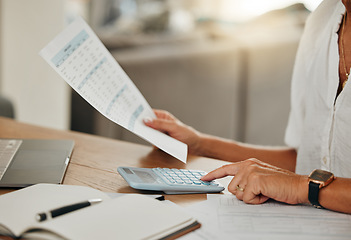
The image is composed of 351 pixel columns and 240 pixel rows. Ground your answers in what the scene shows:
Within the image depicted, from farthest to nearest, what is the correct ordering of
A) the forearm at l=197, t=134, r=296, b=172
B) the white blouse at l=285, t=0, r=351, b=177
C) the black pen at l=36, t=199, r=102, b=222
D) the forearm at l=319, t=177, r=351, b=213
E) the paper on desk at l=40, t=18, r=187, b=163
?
the forearm at l=197, t=134, r=296, b=172 < the white blouse at l=285, t=0, r=351, b=177 < the paper on desk at l=40, t=18, r=187, b=163 < the forearm at l=319, t=177, r=351, b=213 < the black pen at l=36, t=199, r=102, b=222

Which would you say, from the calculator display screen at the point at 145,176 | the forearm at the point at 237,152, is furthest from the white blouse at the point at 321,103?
the calculator display screen at the point at 145,176

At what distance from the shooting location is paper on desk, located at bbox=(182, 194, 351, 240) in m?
0.52

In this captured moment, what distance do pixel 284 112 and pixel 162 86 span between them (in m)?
0.69

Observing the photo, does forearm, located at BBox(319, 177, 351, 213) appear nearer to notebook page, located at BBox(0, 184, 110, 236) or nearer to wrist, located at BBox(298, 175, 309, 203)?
wrist, located at BBox(298, 175, 309, 203)

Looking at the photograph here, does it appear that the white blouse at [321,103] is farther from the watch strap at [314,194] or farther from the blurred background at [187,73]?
the blurred background at [187,73]

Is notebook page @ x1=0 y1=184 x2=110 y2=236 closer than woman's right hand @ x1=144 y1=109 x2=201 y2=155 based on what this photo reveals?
Yes

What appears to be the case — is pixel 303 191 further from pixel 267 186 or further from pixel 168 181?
pixel 168 181

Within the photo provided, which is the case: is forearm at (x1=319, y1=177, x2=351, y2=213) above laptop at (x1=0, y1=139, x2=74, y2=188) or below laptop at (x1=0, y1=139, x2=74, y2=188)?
above

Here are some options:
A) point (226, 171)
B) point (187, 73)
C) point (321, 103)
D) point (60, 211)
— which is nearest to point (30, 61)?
point (187, 73)

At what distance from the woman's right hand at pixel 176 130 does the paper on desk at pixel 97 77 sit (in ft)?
0.12

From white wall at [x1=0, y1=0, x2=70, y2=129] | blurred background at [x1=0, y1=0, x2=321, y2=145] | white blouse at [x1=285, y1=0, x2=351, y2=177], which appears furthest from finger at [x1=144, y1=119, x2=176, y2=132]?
white wall at [x1=0, y1=0, x2=70, y2=129]

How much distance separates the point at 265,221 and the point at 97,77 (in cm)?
41

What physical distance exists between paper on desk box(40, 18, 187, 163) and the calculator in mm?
78

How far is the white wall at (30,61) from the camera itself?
2.60 meters
